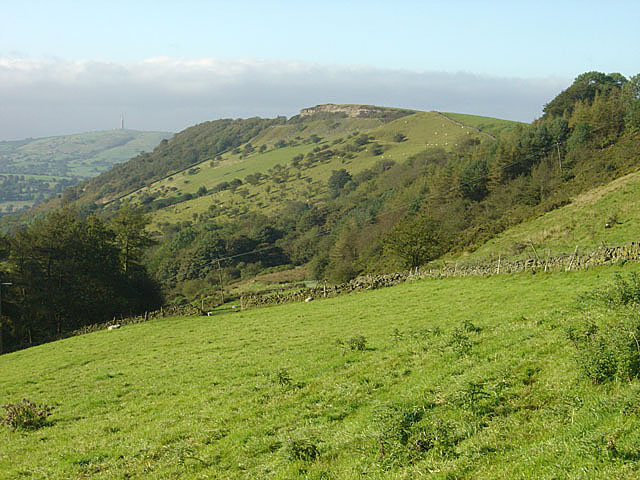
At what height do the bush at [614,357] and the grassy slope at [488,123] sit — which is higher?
the grassy slope at [488,123]

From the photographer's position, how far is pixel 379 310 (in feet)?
96.8

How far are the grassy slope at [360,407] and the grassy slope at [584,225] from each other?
19.7 metres

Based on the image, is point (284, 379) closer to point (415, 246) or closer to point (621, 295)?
point (621, 295)

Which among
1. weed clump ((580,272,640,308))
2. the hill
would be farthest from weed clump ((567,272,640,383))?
the hill

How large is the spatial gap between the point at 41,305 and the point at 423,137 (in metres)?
152

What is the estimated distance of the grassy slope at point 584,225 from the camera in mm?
41375

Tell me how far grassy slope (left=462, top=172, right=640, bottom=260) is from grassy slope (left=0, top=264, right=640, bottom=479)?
777 inches

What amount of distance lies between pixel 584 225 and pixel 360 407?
1670 inches

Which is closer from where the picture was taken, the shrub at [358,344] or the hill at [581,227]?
the shrub at [358,344]

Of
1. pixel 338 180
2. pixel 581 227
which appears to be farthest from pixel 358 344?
pixel 338 180

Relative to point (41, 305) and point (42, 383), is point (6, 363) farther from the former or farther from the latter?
point (41, 305)

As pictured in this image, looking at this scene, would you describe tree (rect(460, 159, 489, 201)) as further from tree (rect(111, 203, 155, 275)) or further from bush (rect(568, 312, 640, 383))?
bush (rect(568, 312, 640, 383))

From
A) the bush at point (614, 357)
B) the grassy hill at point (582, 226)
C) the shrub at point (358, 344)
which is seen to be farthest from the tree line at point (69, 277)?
the bush at point (614, 357)

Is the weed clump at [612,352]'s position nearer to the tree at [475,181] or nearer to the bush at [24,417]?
the bush at [24,417]
